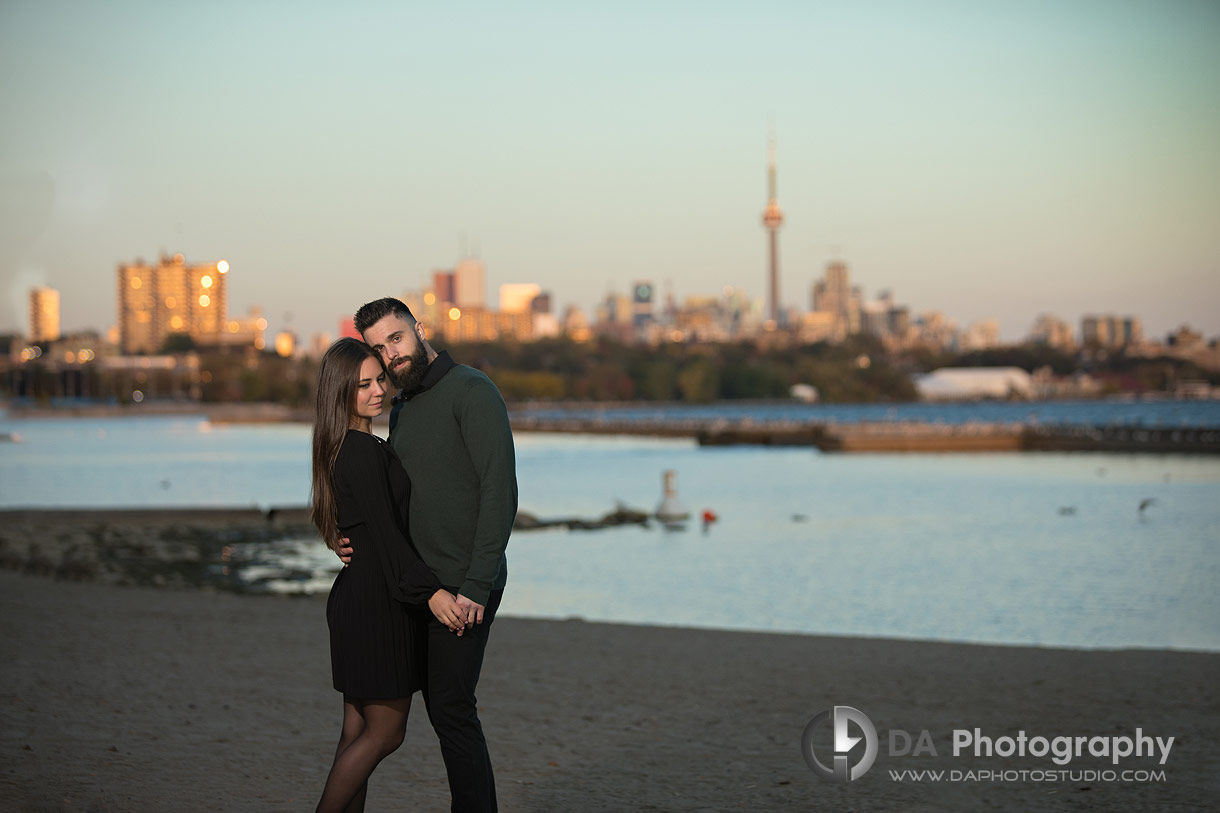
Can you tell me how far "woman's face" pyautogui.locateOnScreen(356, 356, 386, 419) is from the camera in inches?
164

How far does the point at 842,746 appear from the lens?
6348 mm

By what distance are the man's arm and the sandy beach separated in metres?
1.73

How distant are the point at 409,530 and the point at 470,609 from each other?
34cm

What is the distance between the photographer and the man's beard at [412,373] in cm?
420

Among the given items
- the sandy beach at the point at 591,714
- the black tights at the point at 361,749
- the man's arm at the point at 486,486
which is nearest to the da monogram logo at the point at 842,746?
the sandy beach at the point at 591,714

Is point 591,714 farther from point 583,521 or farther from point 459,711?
point 583,521

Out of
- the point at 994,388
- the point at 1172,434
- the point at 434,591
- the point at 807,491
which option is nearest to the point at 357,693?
the point at 434,591

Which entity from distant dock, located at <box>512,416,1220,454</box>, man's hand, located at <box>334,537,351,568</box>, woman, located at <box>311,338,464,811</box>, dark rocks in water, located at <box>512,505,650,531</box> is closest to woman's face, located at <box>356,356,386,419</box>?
woman, located at <box>311,338,464,811</box>

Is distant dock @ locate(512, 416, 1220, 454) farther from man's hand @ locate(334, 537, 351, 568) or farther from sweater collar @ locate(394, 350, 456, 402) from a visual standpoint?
man's hand @ locate(334, 537, 351, 568)

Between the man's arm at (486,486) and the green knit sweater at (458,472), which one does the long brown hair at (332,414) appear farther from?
the man's arm at (486,486)

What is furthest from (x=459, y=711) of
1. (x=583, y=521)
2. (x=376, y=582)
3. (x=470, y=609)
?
(x=583, y=521)

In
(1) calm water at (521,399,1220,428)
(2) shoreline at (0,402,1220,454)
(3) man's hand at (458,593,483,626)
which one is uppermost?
(3) man's hand at (458,593,483,626)

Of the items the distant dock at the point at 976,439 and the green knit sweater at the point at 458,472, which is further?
the distant dock at the point at 976,439

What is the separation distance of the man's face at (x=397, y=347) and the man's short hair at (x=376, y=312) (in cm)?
1
